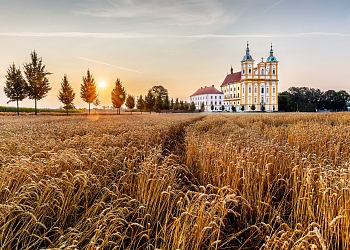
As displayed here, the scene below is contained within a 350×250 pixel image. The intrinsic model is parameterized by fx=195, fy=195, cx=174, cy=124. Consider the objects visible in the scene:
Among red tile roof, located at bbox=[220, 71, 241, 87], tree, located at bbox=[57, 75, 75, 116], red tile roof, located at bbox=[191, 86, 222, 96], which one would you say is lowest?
tree, located at bbox=[57, 75, 75, 116]

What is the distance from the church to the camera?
329 feet

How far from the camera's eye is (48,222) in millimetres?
2021

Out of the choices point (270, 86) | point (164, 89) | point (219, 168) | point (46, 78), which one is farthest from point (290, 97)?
point (219, 168)

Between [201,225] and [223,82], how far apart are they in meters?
132

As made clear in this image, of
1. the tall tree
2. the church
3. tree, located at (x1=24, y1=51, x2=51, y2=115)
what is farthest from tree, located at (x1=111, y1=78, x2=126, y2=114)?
the church

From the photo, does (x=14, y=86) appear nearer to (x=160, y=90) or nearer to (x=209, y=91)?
(x=160, y=90)

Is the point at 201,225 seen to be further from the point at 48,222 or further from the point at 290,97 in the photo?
the point at 290,97

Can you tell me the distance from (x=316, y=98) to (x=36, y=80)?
139418 millimetres

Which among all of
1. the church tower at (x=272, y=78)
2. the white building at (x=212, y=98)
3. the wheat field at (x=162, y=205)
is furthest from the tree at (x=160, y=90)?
the wheat field at (x=162, y=205)

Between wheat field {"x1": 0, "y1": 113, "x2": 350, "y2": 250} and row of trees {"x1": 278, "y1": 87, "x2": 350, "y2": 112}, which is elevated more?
row of trees {"x1": 278, "y1": 87, "x2": 350, "y2": 112}

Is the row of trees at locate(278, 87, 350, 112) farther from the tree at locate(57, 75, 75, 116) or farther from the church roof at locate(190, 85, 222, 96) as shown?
the tree at locate(57, 75, 75, 116)

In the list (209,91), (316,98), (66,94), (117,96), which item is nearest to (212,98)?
(209,91)

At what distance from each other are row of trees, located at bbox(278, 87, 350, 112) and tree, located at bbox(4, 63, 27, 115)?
110 m

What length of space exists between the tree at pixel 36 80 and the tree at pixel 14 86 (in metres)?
1.08
